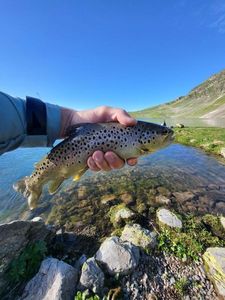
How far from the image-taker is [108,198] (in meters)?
12.2

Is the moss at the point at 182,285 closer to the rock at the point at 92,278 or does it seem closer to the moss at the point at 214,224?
the rock at the point at 92,278

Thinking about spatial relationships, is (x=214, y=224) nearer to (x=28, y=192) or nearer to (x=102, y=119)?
(x=102, y=119)

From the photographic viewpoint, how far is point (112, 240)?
279 inches

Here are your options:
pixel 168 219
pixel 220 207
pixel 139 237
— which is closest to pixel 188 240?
pixel 168 219

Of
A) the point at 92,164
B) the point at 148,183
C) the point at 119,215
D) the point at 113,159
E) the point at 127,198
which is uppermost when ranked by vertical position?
the point at 113,159

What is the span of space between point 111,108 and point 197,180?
12002 millimetres

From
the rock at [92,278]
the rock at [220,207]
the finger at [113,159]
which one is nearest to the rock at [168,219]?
the rock at [220,207]

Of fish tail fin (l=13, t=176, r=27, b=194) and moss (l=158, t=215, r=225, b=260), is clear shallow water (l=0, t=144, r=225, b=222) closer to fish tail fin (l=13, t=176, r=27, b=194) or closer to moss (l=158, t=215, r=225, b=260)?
moss (l=158, t=215, r=225, b=260)

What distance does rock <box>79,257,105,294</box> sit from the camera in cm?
575

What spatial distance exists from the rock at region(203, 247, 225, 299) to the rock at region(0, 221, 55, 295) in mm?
5180

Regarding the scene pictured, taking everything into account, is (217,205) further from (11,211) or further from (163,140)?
Result: (11,211)

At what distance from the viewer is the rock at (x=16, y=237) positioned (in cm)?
619

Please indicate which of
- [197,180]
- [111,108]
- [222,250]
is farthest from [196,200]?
[111,108]

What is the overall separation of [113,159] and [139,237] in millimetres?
4291
